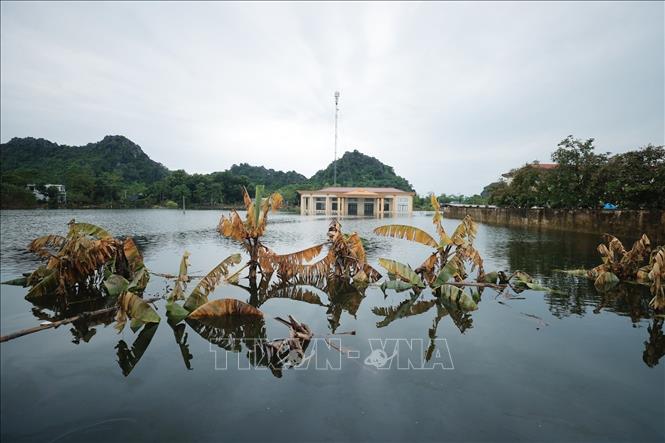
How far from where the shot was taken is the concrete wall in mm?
25920

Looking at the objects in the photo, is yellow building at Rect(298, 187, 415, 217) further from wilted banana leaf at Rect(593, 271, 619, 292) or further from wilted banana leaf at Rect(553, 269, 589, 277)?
wilted banana leaf at Rect(593, 271, 619, 292)

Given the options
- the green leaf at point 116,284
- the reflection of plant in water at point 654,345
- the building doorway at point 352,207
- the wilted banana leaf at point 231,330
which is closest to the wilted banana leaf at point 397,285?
the wilted banana leaf at point 231,330

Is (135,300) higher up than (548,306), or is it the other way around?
(135,300)

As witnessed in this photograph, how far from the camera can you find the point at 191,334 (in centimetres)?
705

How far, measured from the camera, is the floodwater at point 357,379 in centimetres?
436

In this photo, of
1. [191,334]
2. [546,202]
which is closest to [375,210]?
[546,202]

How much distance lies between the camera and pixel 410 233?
10695mm

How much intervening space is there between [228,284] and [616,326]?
34.1 ft

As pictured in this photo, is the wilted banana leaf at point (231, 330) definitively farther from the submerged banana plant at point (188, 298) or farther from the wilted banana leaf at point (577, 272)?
the wilted banana leaf at point (577, 272)

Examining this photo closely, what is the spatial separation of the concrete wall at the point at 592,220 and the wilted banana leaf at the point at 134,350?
2952 centimetres

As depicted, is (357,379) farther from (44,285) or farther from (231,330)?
(44,285)

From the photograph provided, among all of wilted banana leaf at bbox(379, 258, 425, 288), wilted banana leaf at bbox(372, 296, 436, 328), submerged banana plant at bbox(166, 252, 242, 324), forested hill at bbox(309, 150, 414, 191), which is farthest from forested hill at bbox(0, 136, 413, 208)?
wilted banana leaf at bbox(372, 296, 436, 328)

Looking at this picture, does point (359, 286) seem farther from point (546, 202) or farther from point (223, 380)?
point (546, 202)

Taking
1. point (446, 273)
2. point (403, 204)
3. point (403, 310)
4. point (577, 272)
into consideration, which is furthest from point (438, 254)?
point (403, 204)
